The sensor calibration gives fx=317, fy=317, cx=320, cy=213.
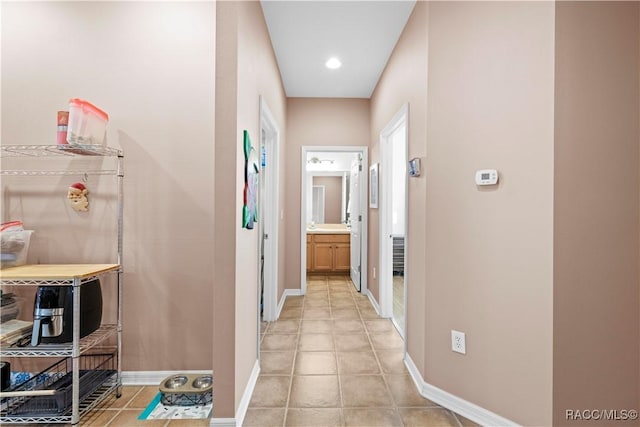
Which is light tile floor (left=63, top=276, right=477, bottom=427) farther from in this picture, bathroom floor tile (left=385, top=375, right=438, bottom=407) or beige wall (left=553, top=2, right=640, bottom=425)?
beige wall (left=553, top=2, right=640, bottom=425)

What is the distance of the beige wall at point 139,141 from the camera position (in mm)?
2158

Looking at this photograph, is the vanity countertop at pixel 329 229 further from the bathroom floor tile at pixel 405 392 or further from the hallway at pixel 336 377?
the bathroom floor tile at pixel 405 392

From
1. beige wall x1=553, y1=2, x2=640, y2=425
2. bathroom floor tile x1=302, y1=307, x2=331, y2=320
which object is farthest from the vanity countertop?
beige wall x1=553, y1=2, x2=640, y2=425

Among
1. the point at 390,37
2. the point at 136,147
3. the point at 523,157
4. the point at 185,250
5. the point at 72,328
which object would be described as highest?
the point at 390,37

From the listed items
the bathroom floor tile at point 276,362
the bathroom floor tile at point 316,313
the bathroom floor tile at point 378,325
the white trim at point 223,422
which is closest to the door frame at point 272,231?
the bathroom floor tile at point 316,313

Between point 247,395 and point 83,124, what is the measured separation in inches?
74.9

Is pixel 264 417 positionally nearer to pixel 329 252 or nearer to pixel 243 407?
pixel 243 407

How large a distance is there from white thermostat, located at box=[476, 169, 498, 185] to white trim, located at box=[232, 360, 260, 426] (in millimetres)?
1841

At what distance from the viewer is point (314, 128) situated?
4410 millimetres

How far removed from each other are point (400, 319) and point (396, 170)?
108 inches

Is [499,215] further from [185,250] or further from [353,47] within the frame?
[353,47]

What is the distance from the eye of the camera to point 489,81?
5.74 ft

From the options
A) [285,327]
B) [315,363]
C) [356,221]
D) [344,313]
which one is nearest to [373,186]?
[356,221]

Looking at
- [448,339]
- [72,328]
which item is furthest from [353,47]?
[72,328]
